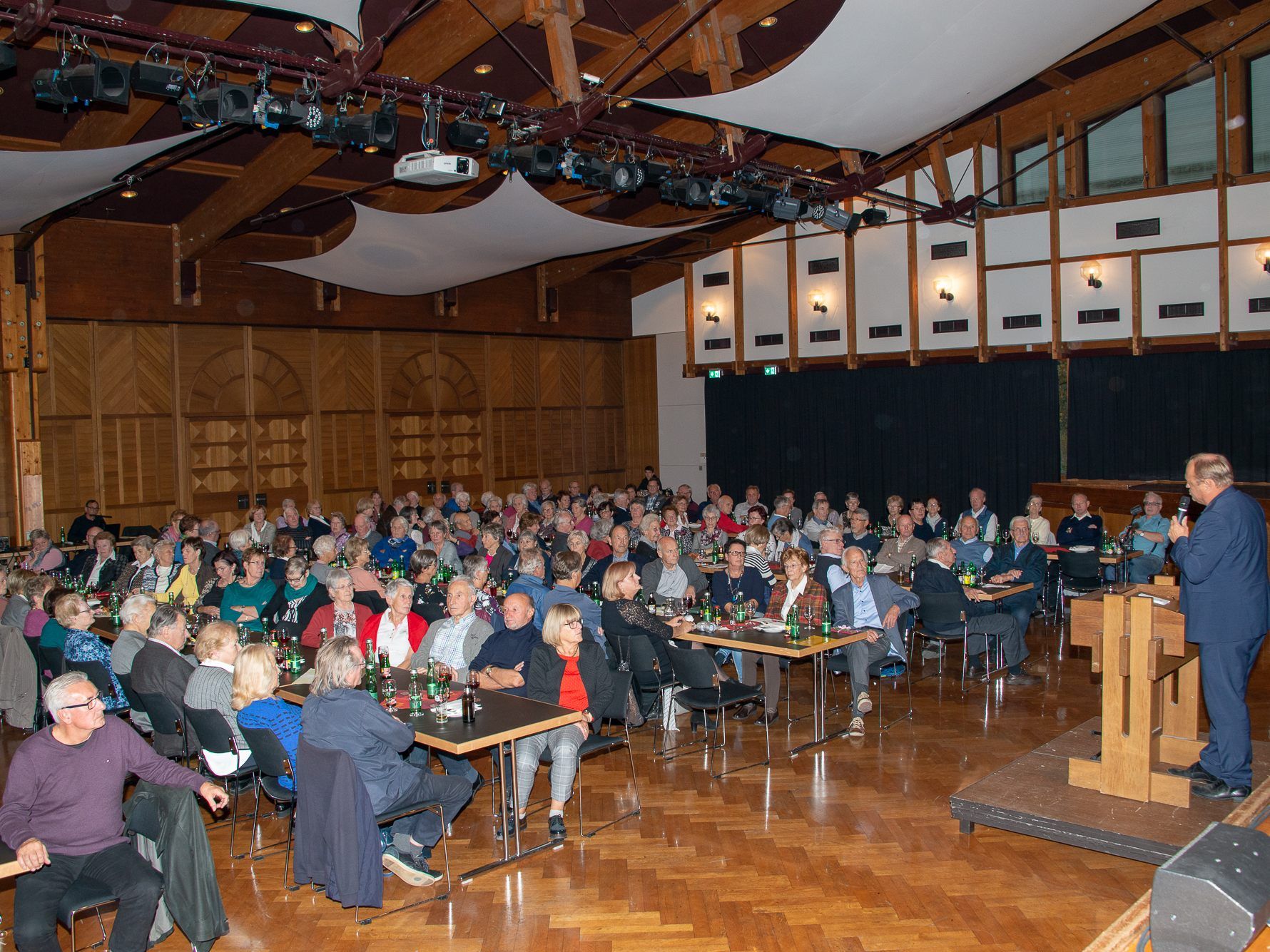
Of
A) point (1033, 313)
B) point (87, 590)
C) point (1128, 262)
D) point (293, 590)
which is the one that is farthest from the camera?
point (1033, 313)

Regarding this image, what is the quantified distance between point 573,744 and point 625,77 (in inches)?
186

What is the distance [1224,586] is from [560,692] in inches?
123

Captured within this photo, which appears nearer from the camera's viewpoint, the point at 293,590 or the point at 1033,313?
the point at 293,590

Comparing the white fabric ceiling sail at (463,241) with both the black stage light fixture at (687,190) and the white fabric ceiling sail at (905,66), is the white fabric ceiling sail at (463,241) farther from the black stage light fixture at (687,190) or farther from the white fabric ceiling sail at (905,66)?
the white fabric ceiling sail at (905,66)

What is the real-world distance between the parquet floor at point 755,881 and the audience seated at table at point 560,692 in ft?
0.97

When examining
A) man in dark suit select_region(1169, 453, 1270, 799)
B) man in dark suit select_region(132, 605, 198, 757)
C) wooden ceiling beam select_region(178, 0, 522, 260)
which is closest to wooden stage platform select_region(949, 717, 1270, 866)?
man in dark suit select_region(1169, 453, 1270, 799)

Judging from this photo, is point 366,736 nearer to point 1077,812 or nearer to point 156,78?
point 1077,812

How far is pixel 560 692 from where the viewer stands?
5.41 m

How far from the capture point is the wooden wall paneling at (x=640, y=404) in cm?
1848

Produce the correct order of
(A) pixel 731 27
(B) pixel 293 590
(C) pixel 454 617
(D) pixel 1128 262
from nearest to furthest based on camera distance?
(C) pixel 454 617 < (B) pixel 293 590 < (A) pixel 731 27 < (D) pixel 1128 262

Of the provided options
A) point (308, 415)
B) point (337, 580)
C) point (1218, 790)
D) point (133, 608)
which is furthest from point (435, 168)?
point (308, 415)

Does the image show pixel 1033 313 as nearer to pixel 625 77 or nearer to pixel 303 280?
pixel 625 77

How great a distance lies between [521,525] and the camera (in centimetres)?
1018

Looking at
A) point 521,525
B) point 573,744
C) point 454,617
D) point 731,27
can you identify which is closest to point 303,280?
point 521,525
